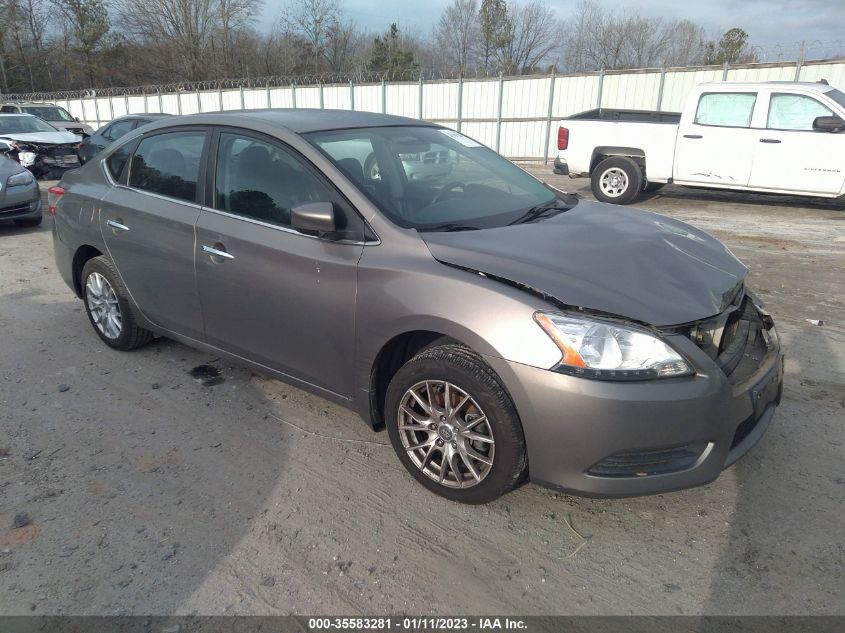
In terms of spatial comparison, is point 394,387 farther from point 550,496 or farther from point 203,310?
point 203,310

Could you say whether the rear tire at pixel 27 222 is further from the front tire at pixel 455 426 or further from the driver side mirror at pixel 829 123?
the driver side mirror at pixel 829 123

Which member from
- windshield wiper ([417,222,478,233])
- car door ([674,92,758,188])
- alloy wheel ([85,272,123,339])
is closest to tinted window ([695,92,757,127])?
car door ([674,92,758,188])

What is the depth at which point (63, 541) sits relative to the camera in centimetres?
266

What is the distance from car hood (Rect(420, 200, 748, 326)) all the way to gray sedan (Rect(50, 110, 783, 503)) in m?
0.01

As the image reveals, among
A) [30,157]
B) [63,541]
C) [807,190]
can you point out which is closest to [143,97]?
[30,157]

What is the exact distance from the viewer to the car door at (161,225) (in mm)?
3771

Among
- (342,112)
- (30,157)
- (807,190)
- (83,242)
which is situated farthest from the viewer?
(30,157)

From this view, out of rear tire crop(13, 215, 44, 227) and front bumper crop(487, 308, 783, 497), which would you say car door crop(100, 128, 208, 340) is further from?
rear tire crop(13, 215, 44, 227)

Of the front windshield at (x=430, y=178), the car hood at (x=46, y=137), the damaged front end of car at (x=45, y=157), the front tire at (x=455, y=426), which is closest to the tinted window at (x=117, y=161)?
the front windshield at (x=430, y=178)

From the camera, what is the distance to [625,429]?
2.41 m

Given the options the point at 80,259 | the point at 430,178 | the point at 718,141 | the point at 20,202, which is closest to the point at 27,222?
the point at 20,202

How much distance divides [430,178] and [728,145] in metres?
8.88

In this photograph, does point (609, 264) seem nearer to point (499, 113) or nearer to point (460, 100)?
point (499, 113)

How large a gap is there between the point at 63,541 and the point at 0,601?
0.35 meters
